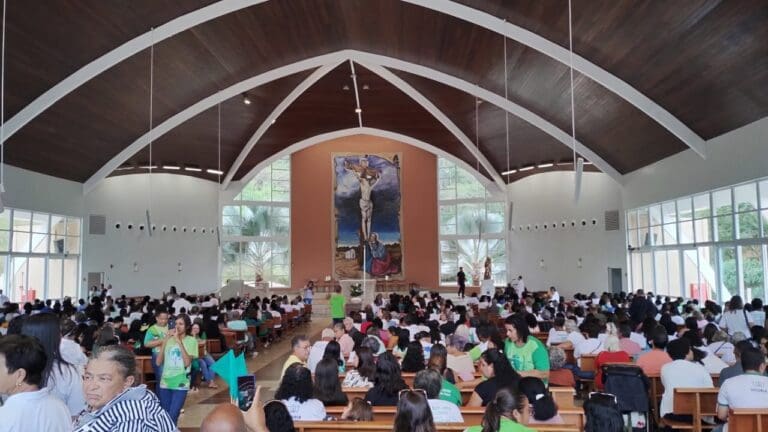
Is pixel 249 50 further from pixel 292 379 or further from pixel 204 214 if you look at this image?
pixel 292 379

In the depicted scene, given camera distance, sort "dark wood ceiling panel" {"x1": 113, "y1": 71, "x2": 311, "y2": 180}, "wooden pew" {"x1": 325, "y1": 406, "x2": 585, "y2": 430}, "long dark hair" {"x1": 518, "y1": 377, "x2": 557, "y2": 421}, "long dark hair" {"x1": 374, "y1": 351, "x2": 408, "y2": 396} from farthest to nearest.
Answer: "dark wood ceiling panel" {"x1": 113, "y1": 71, "x2": 311, "y2": 180} < "long dark hair" {"x1": 374, "y1": 351, "x2": 408, "y2": 396} < "wooden pew" {"x1": 325, "y1": 406, "x2": 585, "y2": 430} < "long dark hair" {"x1": 518, "y1": 377, "x2": 557, "y2": 421}

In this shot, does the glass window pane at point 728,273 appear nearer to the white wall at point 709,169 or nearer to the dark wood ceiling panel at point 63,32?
the white wall at point 709,169

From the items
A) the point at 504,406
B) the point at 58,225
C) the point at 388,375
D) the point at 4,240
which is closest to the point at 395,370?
the point at 388,375

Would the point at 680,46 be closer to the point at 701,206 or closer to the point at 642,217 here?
the point at 701,206

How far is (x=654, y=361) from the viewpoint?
6.59 meters

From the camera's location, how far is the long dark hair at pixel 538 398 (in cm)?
418

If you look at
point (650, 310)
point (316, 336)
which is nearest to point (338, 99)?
point (316, 336)

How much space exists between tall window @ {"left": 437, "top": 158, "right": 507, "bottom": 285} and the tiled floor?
497 inches

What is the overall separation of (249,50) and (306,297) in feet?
29.4

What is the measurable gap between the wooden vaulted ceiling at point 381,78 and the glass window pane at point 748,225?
2.07m

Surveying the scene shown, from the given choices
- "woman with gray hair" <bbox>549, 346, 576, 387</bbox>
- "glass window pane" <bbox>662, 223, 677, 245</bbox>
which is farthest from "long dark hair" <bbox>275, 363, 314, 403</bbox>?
"glass window pane" <bbox>662, 223, 677, 245</bbox>

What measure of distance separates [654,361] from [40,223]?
1814 centimetres

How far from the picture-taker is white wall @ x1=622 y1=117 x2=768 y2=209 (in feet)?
41.2

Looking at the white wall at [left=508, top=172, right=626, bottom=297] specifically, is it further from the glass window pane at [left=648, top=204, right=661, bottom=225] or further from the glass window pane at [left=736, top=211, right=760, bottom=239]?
the glass window pane at [left=736, top=211, right=760, bottom=239]
